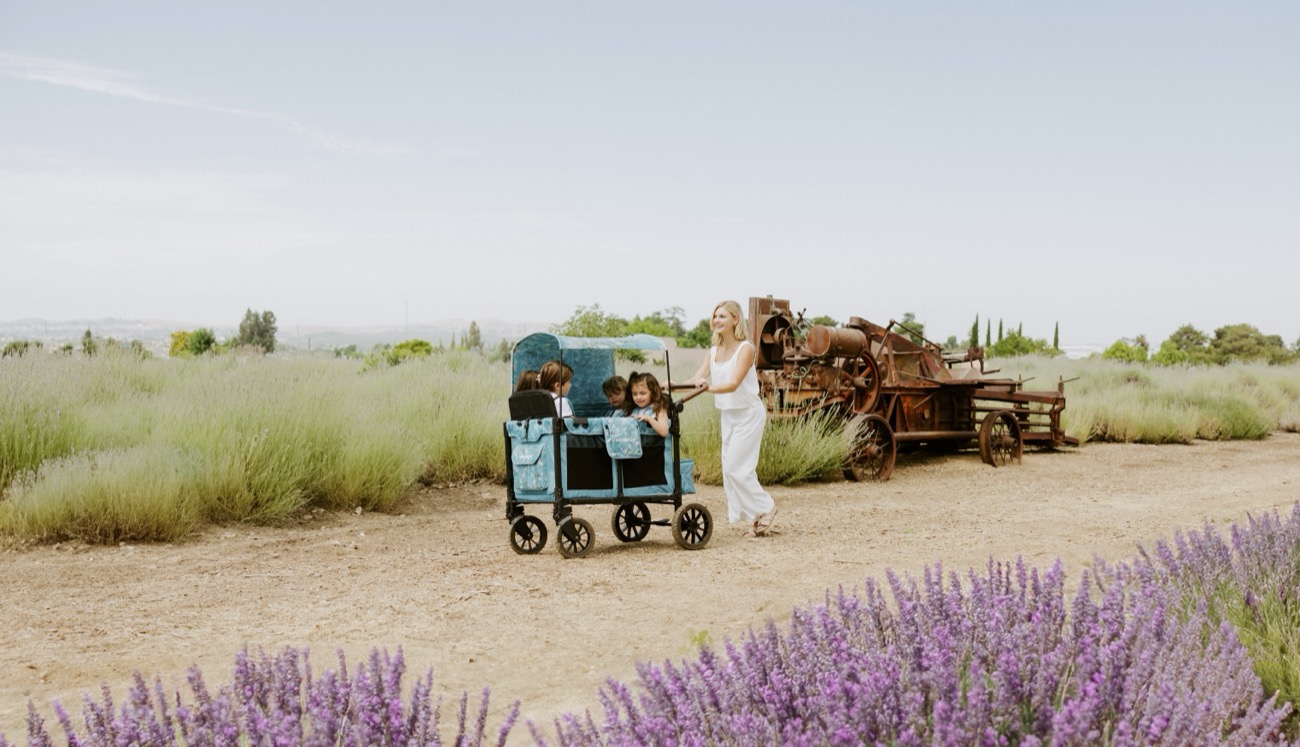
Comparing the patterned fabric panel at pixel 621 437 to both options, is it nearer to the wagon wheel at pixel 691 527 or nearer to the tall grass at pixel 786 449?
the wagon wheel at pixel 691 527

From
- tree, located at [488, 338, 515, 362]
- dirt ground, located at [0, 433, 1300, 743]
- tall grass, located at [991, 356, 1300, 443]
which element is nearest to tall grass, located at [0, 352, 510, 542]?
dirt ground, located at [0, 433, 1300, 743]

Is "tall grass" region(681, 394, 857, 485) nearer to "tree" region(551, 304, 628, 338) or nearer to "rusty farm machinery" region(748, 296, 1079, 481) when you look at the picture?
"rusty farm machinery" region(748, 296, 1079, 481)

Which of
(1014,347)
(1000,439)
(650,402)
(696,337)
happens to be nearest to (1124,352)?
(1014,347)

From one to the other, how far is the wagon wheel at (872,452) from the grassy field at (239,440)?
10.7 inches

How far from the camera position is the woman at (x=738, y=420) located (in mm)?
8320

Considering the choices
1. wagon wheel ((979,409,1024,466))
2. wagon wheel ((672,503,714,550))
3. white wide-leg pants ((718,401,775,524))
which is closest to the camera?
wagon wheel ((672,503,714,550))

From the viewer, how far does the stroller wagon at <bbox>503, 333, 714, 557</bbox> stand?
24.6ft

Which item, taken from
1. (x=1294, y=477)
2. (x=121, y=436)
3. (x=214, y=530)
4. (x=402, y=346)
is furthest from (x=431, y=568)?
(x=402, y=346)

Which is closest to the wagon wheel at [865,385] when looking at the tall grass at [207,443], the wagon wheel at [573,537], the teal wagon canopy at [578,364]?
the tall grass at [207,443]

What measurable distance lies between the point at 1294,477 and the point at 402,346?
26.1m

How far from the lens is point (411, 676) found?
4.57 metres

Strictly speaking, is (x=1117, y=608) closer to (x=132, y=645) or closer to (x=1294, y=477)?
(x=132, y=645)

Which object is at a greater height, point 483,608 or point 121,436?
point 121,436

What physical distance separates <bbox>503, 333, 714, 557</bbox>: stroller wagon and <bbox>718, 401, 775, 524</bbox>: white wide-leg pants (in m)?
0.39
